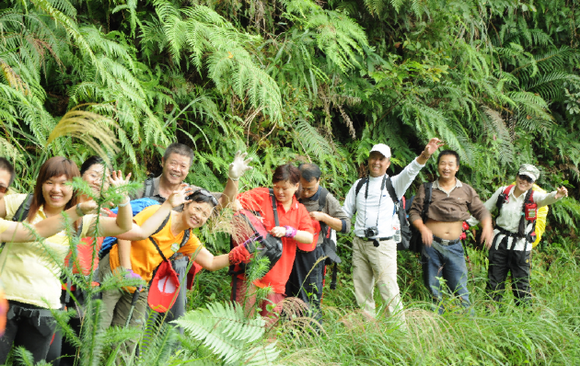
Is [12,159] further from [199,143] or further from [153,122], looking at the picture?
[199,143]

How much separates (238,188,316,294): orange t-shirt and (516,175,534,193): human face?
9.45ft

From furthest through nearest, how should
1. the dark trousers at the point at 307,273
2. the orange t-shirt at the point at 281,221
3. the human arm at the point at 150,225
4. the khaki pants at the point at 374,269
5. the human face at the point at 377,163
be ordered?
the human face at the point at 377,163 < the khaki pants at the point at 374,269 < the dark trousers at the point at 307,273 < the orange t-shirt at the point at 281,221 < the human arm at the point at 150,225

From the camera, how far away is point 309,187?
452 centimetres

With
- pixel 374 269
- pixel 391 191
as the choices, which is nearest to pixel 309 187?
pixel 391 191

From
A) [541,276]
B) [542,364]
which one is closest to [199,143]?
[542,364]

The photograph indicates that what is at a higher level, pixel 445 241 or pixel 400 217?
pixel 400 217

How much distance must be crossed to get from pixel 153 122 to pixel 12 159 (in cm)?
117

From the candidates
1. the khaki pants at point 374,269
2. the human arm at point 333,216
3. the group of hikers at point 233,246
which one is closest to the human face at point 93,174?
the group of hikers at point 233,246

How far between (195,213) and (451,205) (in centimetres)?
347

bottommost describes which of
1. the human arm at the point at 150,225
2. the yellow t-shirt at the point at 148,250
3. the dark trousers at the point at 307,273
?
the dark trousers at the point at 307,273

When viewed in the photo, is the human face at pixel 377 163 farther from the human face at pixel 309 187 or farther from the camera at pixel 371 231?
the human face at pixel 309 187

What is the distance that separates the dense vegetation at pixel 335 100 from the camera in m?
3.74

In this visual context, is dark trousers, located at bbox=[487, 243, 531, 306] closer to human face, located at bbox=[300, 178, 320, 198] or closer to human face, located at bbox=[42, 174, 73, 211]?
human face, located at bbox=[300, 178, 320, 198]

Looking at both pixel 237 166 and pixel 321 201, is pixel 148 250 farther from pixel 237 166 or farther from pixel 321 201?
pixel 321 201
